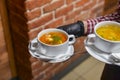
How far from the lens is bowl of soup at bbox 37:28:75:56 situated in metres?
0.76

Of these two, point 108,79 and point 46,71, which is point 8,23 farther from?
point 108,79

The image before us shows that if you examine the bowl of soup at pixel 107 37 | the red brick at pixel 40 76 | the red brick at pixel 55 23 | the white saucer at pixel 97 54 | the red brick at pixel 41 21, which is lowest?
the red brick at pixel 40 76

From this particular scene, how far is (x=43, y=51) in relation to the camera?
2.56 feet

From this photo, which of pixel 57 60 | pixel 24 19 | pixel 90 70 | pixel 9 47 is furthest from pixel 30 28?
pixel 90 70

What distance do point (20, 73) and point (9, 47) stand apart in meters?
0.21

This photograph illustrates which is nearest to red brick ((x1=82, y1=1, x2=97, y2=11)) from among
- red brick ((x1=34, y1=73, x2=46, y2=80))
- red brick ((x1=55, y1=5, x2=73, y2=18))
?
red brick ((x1=55, y1=5, x2=73, y2=18))

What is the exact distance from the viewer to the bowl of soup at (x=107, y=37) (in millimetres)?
739

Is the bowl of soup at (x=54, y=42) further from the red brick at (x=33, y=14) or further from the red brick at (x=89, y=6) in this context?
the red brick at (x=89, y=6)

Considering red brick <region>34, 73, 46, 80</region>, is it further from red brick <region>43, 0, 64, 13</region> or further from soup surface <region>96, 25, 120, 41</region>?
soup surface <region>96, 25, 120, 41</region>

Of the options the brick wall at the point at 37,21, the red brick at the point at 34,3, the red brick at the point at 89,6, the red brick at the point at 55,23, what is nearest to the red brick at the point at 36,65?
the brick wall at the point at 37,21

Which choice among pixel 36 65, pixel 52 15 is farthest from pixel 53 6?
pixel 36 65

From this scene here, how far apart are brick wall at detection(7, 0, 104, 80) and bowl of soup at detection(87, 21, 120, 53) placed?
0.27ft

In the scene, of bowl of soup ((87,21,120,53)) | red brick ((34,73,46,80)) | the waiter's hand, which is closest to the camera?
Result: bowl of soup ((87,21,120,53))

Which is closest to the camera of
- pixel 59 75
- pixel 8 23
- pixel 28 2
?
pixel 28 2
